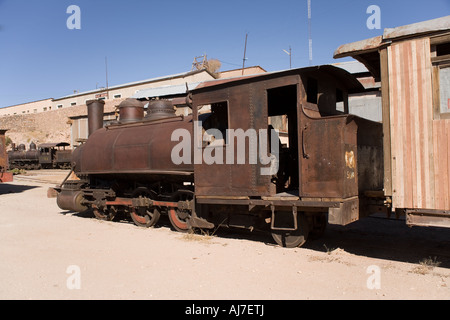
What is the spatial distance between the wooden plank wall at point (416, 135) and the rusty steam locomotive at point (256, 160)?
80 cm

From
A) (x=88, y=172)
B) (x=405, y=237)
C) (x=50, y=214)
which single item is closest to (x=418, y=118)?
(x=405, y=237)

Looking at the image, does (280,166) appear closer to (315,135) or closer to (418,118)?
(315,135)

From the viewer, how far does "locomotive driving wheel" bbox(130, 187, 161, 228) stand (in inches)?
358

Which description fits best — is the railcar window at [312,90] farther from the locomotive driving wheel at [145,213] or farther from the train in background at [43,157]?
the train in background at [43,157]

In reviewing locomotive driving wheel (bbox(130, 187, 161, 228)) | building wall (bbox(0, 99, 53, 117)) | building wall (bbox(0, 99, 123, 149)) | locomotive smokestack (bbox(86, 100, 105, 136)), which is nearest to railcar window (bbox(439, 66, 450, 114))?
locomotive driving wheel (bbox(130, 187, 161, 228))

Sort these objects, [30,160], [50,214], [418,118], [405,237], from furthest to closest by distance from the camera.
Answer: [30,160] → [50,214] → [405,237] → [418,118]

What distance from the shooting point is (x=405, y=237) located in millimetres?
7312

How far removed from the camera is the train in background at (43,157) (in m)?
35.1

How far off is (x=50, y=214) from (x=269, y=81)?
9030 millimetres

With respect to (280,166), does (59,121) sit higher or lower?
higher

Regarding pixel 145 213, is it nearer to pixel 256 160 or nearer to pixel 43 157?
pixel 256 160

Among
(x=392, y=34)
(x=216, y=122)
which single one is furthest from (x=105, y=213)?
(x=392, y=34)

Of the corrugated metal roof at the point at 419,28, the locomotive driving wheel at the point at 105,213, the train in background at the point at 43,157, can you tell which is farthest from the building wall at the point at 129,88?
the corrugated metal roof at the point at 419,28
